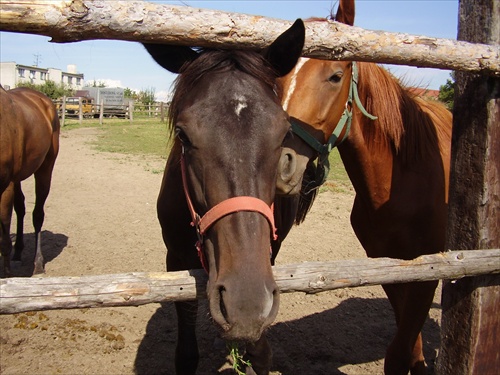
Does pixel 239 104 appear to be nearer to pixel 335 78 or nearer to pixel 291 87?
pixel 291 87

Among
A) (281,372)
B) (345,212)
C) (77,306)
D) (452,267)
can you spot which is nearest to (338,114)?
(452,267)

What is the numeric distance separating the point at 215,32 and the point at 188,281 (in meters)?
0.96

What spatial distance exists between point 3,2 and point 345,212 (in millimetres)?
7060

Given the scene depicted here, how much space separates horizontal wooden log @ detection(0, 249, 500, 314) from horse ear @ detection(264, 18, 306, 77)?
91cm

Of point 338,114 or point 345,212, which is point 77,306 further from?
point 345,212

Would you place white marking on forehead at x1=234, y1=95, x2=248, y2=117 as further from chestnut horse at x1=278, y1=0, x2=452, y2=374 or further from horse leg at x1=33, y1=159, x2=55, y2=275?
horse leg at x1=33, y1=159, x2=55, y2=275

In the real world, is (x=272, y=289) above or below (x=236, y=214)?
below

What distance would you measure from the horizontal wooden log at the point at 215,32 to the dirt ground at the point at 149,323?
2.67 m

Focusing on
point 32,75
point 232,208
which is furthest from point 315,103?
point 32,75

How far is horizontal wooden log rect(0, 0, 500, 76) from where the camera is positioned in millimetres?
1332

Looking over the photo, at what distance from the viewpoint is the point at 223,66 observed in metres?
1.92

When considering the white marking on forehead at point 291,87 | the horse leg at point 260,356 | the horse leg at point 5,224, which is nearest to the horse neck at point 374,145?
the white marking on forehead at point 291,87

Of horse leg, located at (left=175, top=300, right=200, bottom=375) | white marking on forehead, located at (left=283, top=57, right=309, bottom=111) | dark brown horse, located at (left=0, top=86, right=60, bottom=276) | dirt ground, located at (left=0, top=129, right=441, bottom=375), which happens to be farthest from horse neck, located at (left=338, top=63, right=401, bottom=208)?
dark brown horse, located at (left=0, top=86, right=60, bottom=276)

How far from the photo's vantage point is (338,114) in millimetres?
2652
